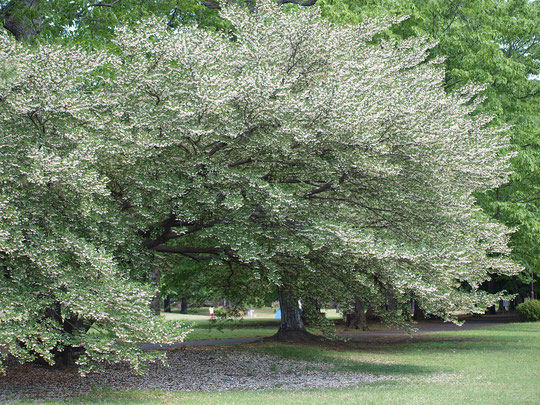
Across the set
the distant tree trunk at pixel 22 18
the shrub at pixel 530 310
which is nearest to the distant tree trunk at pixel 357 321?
the shrub at pixel 530 310

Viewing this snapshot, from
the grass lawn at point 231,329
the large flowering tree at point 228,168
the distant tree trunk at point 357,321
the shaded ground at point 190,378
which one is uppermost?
the large flowering tree at point 228,168

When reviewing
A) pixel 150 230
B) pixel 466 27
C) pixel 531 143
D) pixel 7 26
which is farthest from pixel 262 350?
pixel 466 27

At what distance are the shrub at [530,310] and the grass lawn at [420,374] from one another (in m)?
10.2

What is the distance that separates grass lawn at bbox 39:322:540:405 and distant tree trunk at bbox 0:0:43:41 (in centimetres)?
881

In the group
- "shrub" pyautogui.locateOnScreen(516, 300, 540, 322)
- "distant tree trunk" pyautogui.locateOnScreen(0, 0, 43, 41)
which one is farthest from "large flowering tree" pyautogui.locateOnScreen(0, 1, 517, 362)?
"shrub" pyautogui.locateOnScreen(516, 300, 540, 322)

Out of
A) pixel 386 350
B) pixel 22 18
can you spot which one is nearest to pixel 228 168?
pixel 22 18

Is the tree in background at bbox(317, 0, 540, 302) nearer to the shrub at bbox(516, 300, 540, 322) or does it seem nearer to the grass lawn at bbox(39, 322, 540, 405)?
the grass lawn at bbox(39, 322, 540, 405)

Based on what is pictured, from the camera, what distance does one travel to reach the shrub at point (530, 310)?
3186 centimetres

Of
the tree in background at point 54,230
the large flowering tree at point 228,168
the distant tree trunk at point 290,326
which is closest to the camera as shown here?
the tree in background at point 54,230

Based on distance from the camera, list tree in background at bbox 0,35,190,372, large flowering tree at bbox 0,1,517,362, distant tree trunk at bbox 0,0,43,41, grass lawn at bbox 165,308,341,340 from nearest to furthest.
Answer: tree in background at bbox 0,35,190,372, large flowering tree at bbox 0,1,517,362, distant tree trunk at bbox 0,0,43,41, grass lawn at bbox 165,308,341,340

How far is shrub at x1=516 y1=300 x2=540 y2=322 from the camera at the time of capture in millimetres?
31859

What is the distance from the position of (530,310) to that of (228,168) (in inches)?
1053

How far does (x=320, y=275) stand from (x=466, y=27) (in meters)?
14.0

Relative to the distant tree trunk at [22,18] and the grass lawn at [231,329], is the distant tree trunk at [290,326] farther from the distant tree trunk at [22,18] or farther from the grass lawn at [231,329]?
the distant tree trunk at [22,18]
